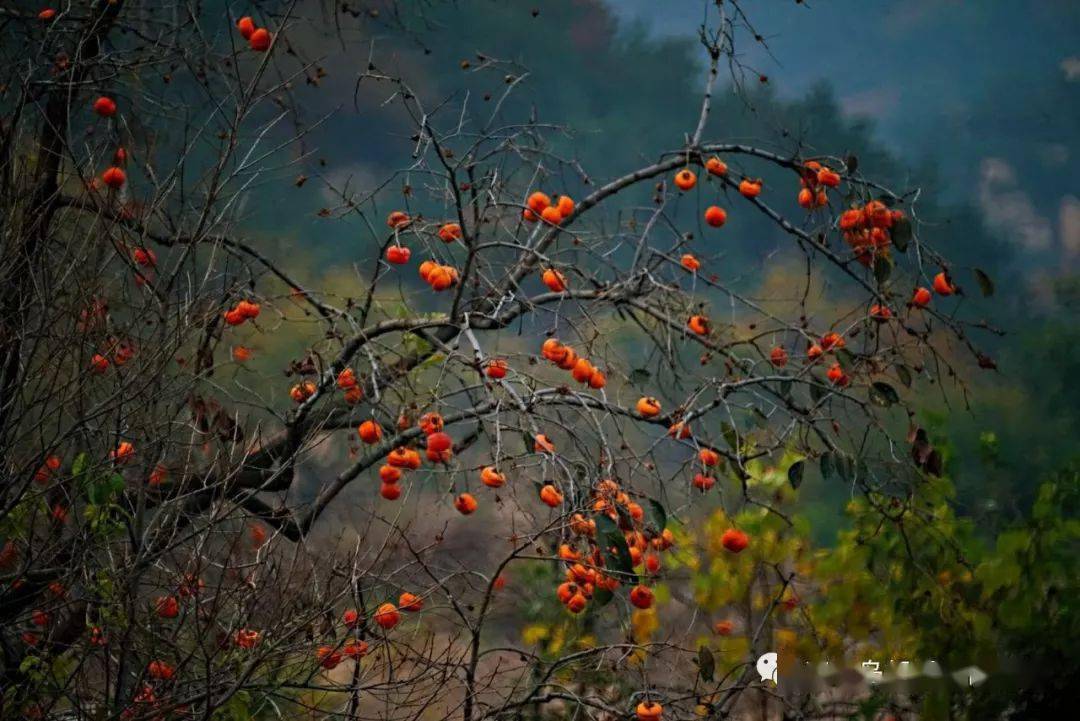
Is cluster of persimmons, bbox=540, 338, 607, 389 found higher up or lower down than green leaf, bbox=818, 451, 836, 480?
higher up

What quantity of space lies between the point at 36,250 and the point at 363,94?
2571mm

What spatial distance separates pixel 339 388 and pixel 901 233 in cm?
129

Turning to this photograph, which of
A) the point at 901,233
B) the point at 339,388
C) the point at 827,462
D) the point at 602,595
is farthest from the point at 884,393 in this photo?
the point at 339,388

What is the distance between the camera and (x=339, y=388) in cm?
305

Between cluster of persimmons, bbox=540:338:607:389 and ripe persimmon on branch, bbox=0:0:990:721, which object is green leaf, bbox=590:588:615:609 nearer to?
ripe persimmon on branch, bbox=0:0:990:721

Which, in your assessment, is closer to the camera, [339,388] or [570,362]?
[570,362]

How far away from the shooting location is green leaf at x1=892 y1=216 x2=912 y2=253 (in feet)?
9.36

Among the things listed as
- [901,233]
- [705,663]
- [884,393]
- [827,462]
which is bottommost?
[705,663]

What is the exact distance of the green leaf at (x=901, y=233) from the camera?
2854mm

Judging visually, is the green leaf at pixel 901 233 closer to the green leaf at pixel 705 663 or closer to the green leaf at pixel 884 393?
the green leaf at pixel 884 393

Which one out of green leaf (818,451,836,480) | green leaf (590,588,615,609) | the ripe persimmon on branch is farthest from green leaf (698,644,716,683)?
green leaf (818,451,836,480)

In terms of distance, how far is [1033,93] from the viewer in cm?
482

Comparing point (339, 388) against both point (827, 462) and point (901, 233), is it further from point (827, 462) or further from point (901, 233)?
point (901, 233)

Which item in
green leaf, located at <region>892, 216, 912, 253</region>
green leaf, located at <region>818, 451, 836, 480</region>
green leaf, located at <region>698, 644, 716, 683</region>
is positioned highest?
green leaf, located at <region>892, 216, 912, 253</region>
